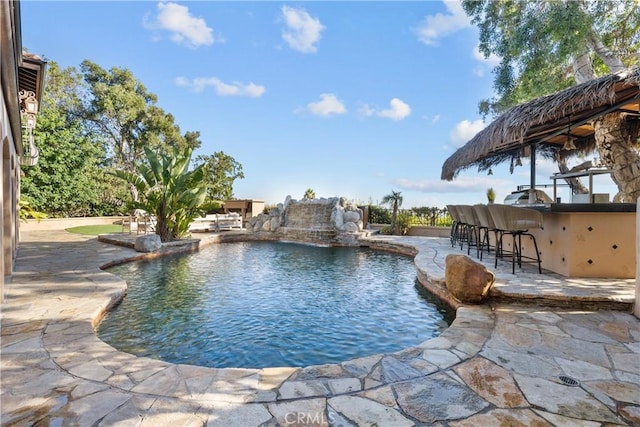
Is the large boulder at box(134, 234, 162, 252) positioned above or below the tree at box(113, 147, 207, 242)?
below

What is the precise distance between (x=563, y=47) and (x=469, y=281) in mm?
9226

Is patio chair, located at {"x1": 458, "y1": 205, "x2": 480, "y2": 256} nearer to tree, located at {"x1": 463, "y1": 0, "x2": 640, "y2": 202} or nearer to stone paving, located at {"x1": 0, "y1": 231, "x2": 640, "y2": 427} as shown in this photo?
stone paving, located at {"x1": 0, "y1": 231, "x2": 640, "y2": 427}

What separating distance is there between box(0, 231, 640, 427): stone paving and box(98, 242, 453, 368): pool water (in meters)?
0.54

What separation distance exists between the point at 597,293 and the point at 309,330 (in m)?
3.69

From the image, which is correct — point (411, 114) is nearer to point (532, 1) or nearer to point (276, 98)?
point (532, 1)

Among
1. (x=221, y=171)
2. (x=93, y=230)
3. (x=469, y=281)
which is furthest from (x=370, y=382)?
(x=221, y=171)

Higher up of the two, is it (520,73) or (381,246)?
(520,73)

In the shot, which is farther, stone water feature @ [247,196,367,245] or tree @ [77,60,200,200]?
tree @ [77,60,200,200]

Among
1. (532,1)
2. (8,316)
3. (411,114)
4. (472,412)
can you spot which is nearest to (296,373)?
(472,412)

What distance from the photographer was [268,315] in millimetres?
4352

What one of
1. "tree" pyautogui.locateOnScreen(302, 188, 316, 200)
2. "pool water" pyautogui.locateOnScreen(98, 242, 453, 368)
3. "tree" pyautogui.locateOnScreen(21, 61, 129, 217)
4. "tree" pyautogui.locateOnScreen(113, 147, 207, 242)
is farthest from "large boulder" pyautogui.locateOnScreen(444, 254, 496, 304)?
"tree" pyautogui.locateOnScreen(21, 61, 129, 217)

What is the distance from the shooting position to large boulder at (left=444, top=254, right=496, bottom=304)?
13.5 ft

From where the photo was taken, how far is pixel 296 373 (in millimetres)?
2465

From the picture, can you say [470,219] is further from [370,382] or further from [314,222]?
[314,222]
